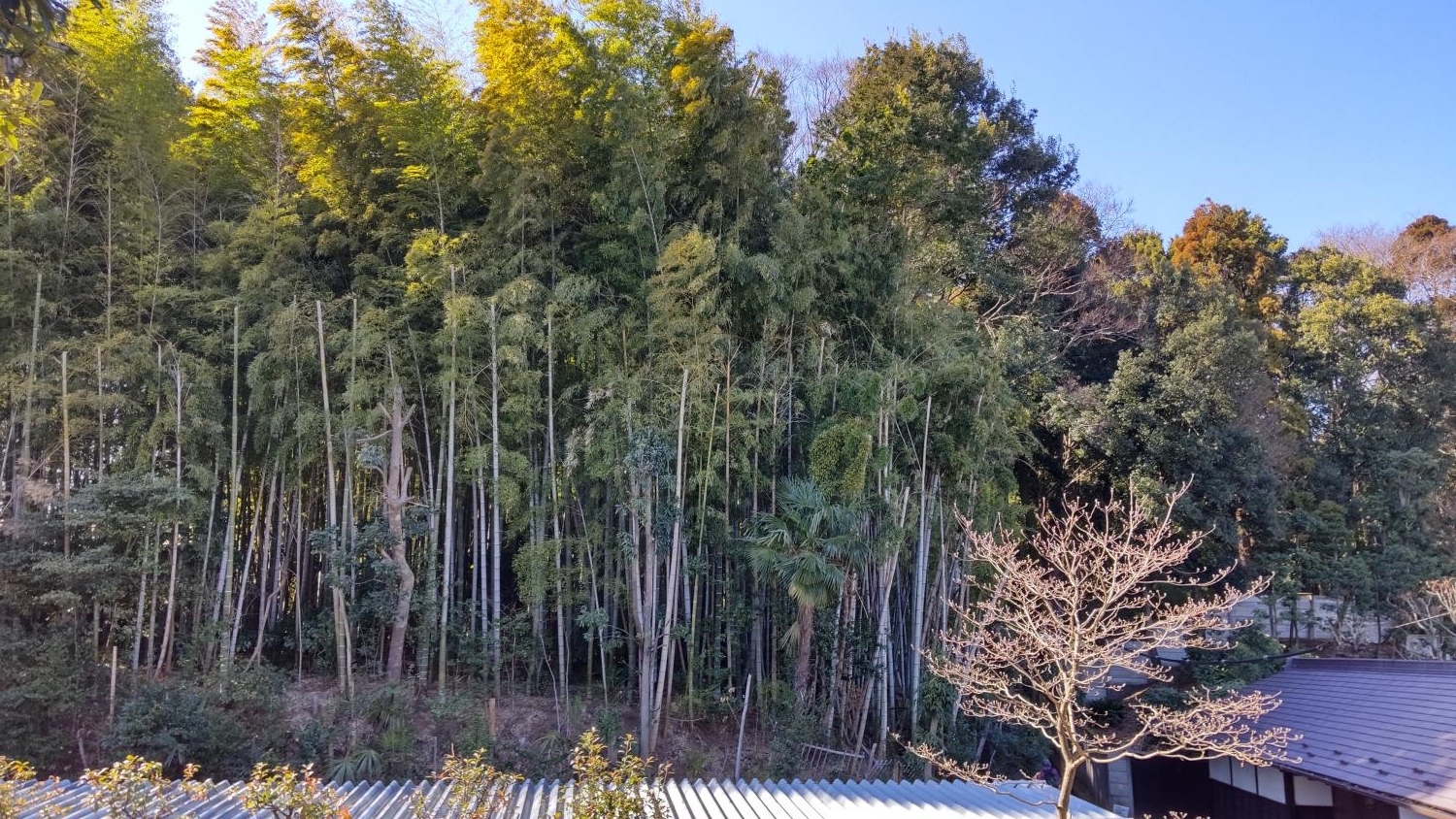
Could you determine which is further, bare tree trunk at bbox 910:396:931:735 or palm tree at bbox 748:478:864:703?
bare tree trunk at bbox 910:396:931:735

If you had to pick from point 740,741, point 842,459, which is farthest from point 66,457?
point 842,459

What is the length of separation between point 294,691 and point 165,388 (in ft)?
8.92

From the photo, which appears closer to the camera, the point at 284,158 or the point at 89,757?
the point at 89,757

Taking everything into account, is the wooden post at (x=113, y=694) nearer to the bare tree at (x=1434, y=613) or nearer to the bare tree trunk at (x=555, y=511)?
the bare tree trunk at (x=555, y=511)

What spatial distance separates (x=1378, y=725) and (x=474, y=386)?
7.37m

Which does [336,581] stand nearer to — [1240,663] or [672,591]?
[672,591]

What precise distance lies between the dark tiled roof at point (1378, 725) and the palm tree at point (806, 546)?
348 cm

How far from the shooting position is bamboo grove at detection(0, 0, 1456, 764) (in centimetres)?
706

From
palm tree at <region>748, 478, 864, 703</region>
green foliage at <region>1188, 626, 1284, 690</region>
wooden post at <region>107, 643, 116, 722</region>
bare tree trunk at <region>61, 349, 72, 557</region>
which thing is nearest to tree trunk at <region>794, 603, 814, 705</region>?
palm tree at <region>748, 478, 864, 703</region>

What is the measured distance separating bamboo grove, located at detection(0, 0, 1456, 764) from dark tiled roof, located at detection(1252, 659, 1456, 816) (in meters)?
2.76

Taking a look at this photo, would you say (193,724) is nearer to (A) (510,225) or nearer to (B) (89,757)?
(B) (89,757)

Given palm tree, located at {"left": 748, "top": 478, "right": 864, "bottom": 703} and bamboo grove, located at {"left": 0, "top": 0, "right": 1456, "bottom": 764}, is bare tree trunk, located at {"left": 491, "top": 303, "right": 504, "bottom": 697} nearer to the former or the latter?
bamboo grove, located at {"left": 0, "top": 0, "right": 1456, "bottom": 764}

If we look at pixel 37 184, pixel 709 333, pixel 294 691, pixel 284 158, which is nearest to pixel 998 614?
pixel 709 333

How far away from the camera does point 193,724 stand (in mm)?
6117
